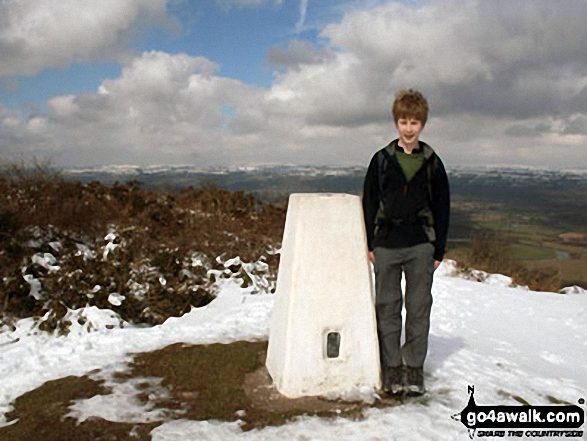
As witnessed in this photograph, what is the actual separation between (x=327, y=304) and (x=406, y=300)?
0.61m

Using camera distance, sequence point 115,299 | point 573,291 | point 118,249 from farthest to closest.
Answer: point 573,291 < point 118,249 < point 115,299

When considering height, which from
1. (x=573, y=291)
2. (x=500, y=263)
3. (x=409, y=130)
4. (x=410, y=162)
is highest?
(x=409, y=130)

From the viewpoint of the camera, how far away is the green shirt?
11.1ft

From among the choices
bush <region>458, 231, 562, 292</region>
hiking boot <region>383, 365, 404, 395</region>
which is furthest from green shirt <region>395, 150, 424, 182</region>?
bush <region>458, 231, 562, 292</region>

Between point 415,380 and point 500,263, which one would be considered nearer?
point 415,380

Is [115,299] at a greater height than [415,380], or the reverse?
[415,380]

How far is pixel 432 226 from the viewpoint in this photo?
137 inches

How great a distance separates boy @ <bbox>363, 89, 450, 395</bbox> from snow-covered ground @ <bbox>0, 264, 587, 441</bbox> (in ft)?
1.67

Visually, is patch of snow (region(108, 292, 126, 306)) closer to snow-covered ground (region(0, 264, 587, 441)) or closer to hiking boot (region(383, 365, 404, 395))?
snow-covered ground (region(0, 264, 587, 441))

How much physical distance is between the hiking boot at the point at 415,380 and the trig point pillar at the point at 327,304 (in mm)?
263

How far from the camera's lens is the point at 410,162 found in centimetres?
342

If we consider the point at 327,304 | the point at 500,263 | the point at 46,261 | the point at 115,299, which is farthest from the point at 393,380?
the point at 500,263

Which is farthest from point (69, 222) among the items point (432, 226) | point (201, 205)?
point (432, 226)
